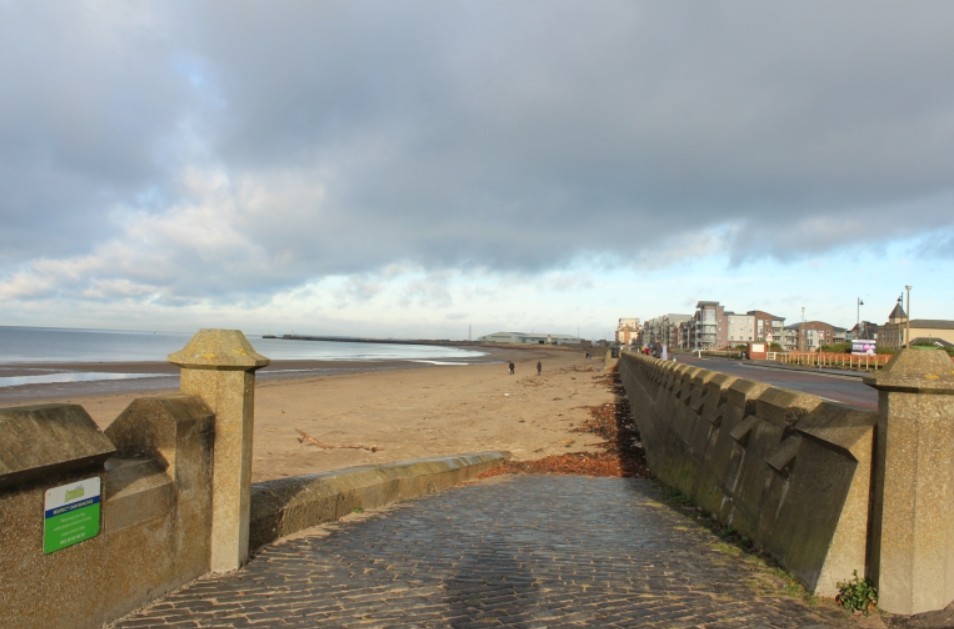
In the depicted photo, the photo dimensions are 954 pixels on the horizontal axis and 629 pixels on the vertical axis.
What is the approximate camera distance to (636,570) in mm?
5574

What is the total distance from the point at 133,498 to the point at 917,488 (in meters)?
4.94

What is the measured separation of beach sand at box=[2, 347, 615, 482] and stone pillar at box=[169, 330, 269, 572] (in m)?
6.54

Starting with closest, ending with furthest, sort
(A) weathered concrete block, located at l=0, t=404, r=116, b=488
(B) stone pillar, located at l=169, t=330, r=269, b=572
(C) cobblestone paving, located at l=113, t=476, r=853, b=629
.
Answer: (A) weathered concrete block, located at l=0, t=404, r=116, b=488 → (C) cobblestone paving, located at l=113, t=476, r=853, b=629 → (B) stone pillar, located at l=169, t=330, r=269, b=572

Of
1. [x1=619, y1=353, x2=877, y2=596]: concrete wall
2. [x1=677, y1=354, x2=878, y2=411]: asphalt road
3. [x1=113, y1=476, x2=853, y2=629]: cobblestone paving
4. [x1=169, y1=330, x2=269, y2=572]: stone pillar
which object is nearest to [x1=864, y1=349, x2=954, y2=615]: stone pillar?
[x1=619, y1=353, x2=877, y2=596]: concrete wall

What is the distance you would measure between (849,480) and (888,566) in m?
0.56

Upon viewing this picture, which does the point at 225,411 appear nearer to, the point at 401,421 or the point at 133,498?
the point at 133,498

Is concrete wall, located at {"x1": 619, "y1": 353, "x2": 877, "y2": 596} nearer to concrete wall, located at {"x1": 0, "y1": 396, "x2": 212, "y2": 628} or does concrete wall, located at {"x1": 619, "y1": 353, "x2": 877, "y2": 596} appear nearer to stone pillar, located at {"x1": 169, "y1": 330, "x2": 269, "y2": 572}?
stone pillar, located at {"x1": 169, "y1": 330, "x2": 269, "y2": 572}

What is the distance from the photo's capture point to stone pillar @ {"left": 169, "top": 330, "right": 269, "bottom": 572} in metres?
5.04

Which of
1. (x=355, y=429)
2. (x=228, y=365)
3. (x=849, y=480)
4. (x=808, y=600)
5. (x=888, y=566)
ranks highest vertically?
(x=228, y=365)

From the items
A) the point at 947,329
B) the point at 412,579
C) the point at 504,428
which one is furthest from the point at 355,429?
the point at 947,329

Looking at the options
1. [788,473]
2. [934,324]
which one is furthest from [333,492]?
[934,324]

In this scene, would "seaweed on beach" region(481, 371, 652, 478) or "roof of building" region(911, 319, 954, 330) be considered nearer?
"seaweed on beach" region(481, 371, 652, 478)

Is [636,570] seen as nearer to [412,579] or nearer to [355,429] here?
[412,579]

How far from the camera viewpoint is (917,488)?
13.8ft
